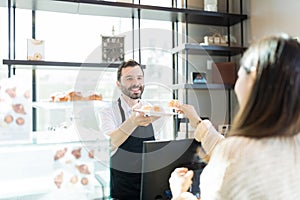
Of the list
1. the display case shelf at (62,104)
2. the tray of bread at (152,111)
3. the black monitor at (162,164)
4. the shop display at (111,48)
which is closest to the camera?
the black monitor at (162,164)

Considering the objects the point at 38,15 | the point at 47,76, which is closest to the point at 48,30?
the point at 38,15

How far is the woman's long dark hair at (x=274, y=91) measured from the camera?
716 mm

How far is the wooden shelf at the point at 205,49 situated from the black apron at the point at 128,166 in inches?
45.2

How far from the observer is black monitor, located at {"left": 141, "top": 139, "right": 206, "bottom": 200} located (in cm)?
120

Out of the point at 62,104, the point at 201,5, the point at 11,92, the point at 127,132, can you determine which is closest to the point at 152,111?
the point at 127,132

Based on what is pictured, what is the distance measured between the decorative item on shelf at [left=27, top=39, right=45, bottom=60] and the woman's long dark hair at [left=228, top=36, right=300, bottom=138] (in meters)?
2.05

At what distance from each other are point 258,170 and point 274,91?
0.18 meters

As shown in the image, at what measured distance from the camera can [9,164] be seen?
4.44 ft

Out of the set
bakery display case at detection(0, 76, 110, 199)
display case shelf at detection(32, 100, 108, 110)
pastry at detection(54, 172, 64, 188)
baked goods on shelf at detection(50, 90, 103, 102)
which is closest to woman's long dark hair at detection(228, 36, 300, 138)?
bakery display case at detection(0, 76, 110, 199)

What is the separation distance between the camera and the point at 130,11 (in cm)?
282

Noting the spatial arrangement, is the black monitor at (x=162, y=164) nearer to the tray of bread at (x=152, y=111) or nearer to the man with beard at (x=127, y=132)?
the man with beard at (x=127, y=132)

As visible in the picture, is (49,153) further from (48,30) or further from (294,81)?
(48,30)

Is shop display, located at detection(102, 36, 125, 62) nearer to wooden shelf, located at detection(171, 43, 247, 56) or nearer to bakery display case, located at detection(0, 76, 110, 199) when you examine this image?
wooden shelf, located at detection(171, 43, 247, 56)

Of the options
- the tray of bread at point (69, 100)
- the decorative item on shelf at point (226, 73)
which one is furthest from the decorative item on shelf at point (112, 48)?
the decorative item on shelf at point (226, 73)
